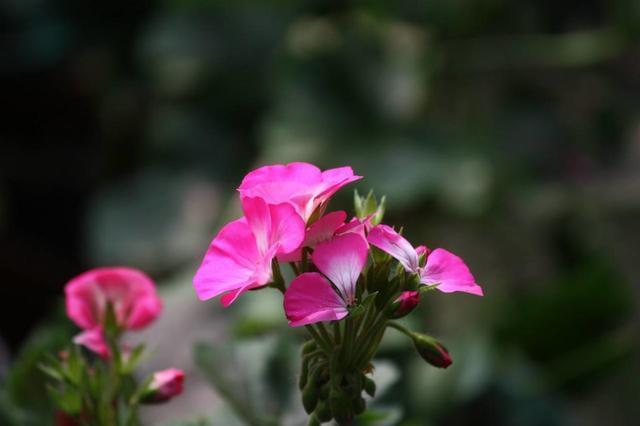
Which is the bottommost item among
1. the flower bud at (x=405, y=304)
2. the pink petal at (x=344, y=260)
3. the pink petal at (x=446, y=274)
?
the flower bud at (x=405, y=304)

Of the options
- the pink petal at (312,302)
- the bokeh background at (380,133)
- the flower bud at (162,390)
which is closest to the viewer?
the pink petal at (312,302)

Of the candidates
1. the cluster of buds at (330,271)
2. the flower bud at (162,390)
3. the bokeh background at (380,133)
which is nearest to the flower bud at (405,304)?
the cluster of buds at (330,271)

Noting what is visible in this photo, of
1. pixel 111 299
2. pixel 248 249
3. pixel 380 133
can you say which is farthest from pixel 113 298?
pixel 380 133

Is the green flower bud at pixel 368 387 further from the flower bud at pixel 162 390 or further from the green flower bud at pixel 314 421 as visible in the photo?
the flower bud at pixel 162 390

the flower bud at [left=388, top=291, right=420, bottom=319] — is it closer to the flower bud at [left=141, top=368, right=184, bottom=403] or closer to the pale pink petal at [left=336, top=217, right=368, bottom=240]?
the pale pink petal at [left=336, top=217, right=368, bottom=240]

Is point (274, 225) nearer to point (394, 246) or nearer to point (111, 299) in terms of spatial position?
point (394, 246)

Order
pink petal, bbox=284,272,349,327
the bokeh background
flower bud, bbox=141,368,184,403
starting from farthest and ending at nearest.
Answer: the bokeh background
flower bud, bbox=141,368,184,403
pink petal, bbox=284,272,349,327

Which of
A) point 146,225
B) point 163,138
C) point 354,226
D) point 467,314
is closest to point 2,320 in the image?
point 146,225

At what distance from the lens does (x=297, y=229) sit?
1.45 ft

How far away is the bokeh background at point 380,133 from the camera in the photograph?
6.01ft

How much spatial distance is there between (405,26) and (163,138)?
563 mm

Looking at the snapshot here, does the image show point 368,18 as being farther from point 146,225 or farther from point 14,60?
point 14,60

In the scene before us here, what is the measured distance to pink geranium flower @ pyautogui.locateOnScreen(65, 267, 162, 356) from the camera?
599 millimetres

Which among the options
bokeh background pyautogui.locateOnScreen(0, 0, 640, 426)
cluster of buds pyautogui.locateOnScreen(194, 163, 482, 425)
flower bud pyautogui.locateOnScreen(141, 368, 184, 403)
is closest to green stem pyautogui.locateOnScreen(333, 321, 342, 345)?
cluster of buds pyautogui.locateOnScreen(194, 163, 482, 425)
